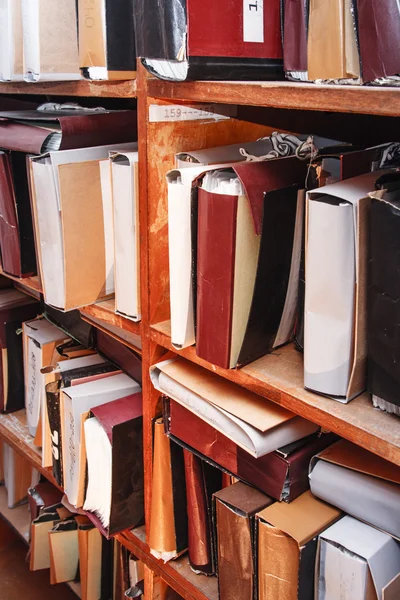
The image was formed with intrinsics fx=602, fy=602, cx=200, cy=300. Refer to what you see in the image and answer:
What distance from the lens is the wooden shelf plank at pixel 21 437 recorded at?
1.42m

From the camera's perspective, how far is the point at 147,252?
94 centimetres

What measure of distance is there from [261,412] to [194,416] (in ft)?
0.45

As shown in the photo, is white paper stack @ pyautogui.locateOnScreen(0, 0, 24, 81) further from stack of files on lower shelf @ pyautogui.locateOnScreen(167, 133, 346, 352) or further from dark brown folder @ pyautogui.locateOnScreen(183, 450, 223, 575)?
dark brown folder @ pyautogui.locateOnScreen(183, 450, 223, 575)

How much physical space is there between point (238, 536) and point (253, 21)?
71 centimetres

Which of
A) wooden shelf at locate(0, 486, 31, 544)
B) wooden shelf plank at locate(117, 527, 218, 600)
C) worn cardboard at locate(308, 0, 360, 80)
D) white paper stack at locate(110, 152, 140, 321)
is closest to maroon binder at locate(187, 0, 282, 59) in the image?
worn cardboard at locate(308, 0, 360, 80)

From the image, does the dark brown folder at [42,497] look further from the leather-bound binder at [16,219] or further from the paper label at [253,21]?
the paper label at [253,21]

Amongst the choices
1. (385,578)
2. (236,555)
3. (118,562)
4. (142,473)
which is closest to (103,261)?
(142,473)

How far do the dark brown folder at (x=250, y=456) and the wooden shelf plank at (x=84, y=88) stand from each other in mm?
491

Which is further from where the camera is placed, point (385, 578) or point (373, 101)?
point (385, 578)

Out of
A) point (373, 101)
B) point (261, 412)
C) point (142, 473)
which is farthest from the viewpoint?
point (142, 473)

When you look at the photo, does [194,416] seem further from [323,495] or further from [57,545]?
[57,545]

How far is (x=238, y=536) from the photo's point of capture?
0.87 metres

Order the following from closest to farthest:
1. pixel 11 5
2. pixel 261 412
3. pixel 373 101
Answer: pixel 373 101 < pixel 261 412 < pixel 11 5

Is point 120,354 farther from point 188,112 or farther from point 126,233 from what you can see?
point 188,112
